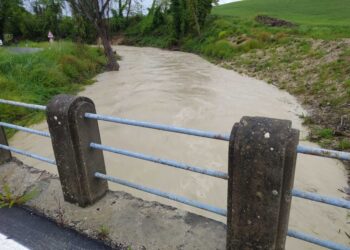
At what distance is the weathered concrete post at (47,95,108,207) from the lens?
2.52m

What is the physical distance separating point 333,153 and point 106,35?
18.8m

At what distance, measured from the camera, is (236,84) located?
13.4 meters

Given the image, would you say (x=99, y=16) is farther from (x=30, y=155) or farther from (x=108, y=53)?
(x=30, y=155)

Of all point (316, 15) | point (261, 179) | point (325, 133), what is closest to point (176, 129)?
point (261, 179)

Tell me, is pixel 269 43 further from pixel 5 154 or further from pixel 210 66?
pixel 5 154

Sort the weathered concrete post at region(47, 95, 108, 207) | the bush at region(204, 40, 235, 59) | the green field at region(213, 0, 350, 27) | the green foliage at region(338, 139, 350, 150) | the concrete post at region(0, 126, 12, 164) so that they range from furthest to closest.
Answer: the green field at region(213, 0, 350, 27)
the bush at region(204, 40, 235, 59)
the green foliage at region(338, 139, 350, 150)
the concrete post at region(0, 126, 12, 164)
the weathered concrete post at region(47, 95, 108, 207)

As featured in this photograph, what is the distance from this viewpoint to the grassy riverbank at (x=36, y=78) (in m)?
8.88

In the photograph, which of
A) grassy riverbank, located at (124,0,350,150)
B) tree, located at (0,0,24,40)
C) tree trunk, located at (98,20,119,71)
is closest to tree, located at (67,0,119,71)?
tree trunk, located at (98,20,119,71)

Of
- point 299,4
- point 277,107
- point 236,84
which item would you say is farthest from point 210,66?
point 299,4

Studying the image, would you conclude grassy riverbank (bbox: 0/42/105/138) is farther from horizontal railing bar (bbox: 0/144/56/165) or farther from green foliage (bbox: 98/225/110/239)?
green foliage (bbox: 98/225/110/239)

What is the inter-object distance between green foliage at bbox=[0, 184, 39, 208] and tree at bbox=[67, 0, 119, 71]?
621 inches

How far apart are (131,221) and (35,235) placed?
2.57 ft

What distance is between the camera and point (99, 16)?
61.3 feet

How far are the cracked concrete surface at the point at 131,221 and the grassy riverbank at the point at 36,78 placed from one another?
608 cm
